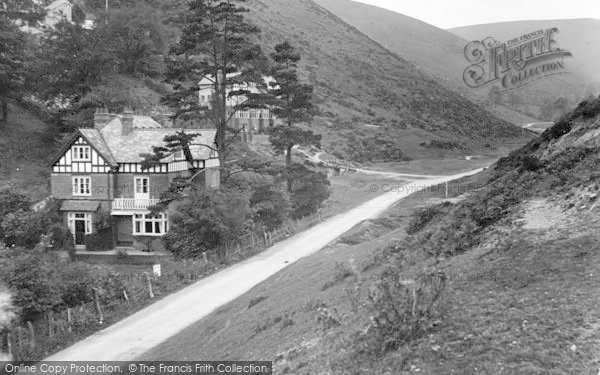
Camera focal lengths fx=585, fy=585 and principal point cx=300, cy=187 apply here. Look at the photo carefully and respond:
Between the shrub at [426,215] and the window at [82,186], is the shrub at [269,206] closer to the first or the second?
the window at [82,186]

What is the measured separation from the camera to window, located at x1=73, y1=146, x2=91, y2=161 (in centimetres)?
4125

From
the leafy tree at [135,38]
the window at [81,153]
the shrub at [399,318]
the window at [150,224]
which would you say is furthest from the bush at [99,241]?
the shrub at [399,318]

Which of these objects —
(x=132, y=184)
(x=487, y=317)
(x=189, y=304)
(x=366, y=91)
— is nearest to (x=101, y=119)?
(x=132, y=184)

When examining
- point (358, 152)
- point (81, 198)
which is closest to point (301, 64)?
point (358, 152)

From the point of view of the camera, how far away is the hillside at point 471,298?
29.8ft

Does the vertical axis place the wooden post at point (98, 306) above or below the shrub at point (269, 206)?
below

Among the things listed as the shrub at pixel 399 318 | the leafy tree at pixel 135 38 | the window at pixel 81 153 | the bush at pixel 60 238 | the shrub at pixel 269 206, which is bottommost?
the bush at pixel 60 238

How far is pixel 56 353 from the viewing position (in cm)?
2236

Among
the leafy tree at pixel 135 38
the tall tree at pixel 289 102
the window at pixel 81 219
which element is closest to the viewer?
the window at pixel 81 219

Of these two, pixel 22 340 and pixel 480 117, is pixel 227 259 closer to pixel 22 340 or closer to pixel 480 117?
pixel 22 340

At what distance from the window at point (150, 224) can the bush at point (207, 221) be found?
221 inches

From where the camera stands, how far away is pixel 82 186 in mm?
41688

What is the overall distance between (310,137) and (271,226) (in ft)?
36.8

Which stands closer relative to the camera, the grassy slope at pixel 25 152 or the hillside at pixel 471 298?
the hillside at pixel 471 298
